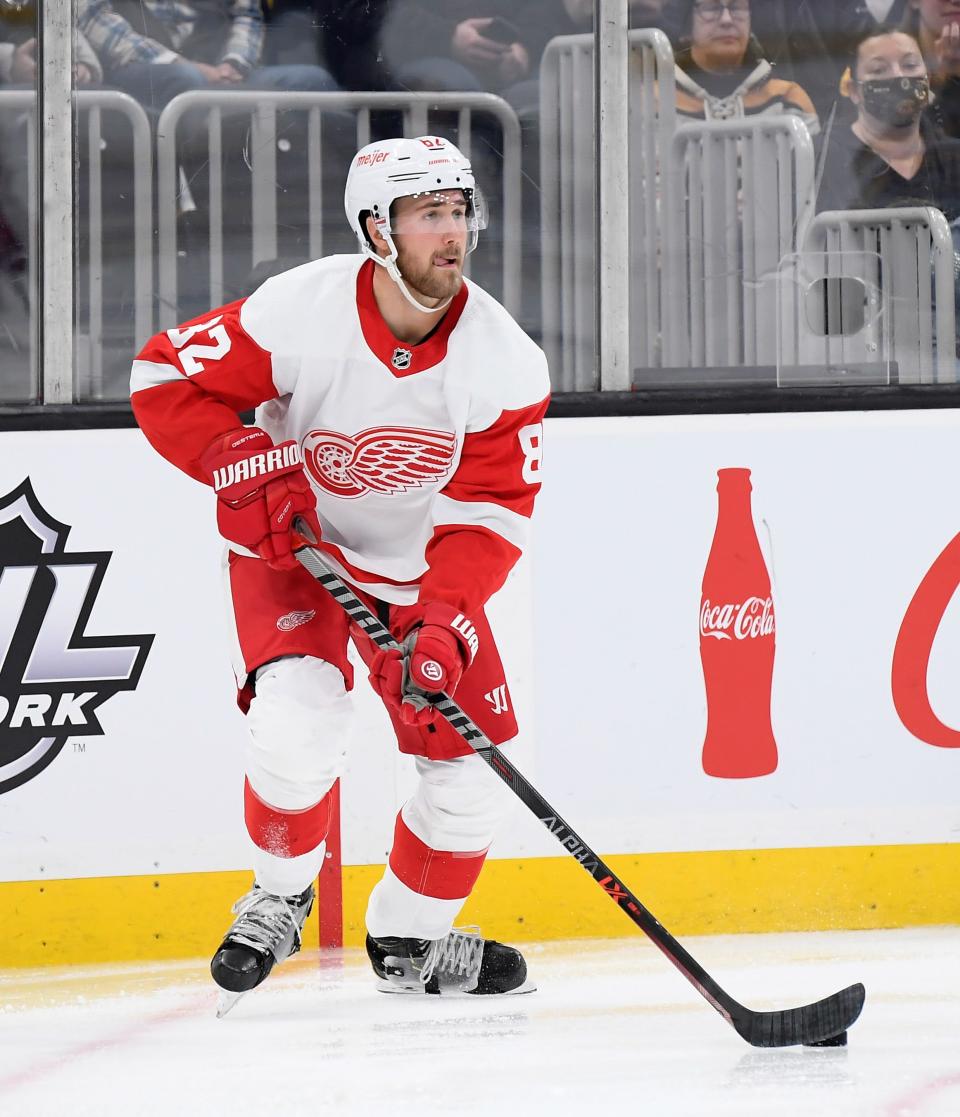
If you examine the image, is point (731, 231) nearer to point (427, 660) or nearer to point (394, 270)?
point (394, 270)

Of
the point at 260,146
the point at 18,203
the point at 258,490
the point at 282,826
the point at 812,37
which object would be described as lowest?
the point at 282,826

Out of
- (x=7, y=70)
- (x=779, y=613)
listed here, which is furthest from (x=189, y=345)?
(x=779, y=613)

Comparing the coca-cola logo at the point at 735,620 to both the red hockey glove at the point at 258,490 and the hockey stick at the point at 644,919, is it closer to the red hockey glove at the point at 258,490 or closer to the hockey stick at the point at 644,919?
the hockey stick at the point at 644,919

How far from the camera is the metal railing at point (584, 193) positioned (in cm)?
303

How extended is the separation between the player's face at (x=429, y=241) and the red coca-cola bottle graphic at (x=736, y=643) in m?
0.87

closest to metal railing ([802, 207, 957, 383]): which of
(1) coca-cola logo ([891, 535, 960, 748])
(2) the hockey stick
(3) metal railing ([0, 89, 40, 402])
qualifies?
(1) coca-cola logo ([891, 535, 960, 748])

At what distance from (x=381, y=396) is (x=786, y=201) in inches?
43.9

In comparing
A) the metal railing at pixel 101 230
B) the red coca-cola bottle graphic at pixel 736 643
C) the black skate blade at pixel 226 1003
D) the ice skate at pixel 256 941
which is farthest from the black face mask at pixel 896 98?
the black skate blade at pixel 226 1003

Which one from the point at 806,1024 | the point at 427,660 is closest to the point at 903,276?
the point at 427,660

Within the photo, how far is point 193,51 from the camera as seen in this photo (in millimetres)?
2959

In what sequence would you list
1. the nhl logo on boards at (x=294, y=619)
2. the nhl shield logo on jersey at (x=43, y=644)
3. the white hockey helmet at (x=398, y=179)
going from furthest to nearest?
the nhl shield logo on jersey at (x=43, y=644), the nhl logo on boards at (x=294, y=619), the white hockey helmet at (x=398, y=179)

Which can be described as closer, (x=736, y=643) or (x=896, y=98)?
(x=736, y=643)

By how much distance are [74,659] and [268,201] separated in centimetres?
95

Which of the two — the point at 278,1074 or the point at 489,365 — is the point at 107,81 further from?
the point at 278,1074
